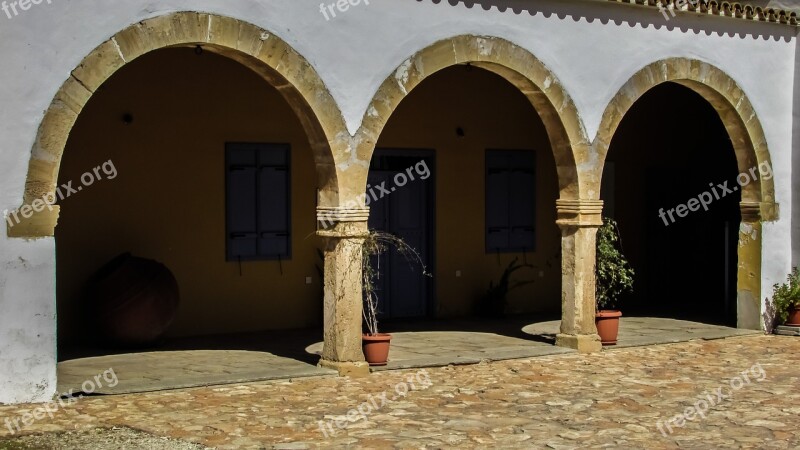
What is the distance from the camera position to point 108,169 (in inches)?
438

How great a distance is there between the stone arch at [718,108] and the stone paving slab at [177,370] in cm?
361

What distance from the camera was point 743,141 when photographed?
12.4 metres

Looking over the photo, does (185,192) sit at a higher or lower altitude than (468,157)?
lower

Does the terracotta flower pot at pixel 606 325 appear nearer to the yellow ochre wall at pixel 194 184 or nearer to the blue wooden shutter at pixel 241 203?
the yellow ochre wall at pixel 194 184

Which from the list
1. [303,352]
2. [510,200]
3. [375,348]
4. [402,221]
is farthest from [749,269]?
[303,352]

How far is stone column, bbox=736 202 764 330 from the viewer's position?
12602 mm

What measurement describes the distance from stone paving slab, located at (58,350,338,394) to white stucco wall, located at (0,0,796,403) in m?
0.76

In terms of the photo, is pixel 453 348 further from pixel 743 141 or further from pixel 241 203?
pixel 743 141

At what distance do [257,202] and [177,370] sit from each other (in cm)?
289

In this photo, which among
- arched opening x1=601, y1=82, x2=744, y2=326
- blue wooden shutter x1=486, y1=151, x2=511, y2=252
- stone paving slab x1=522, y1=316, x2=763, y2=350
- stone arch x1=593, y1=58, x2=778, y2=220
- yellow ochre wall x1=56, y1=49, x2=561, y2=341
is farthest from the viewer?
arched opening x1=601, y1=82, x2=744, y2=326
